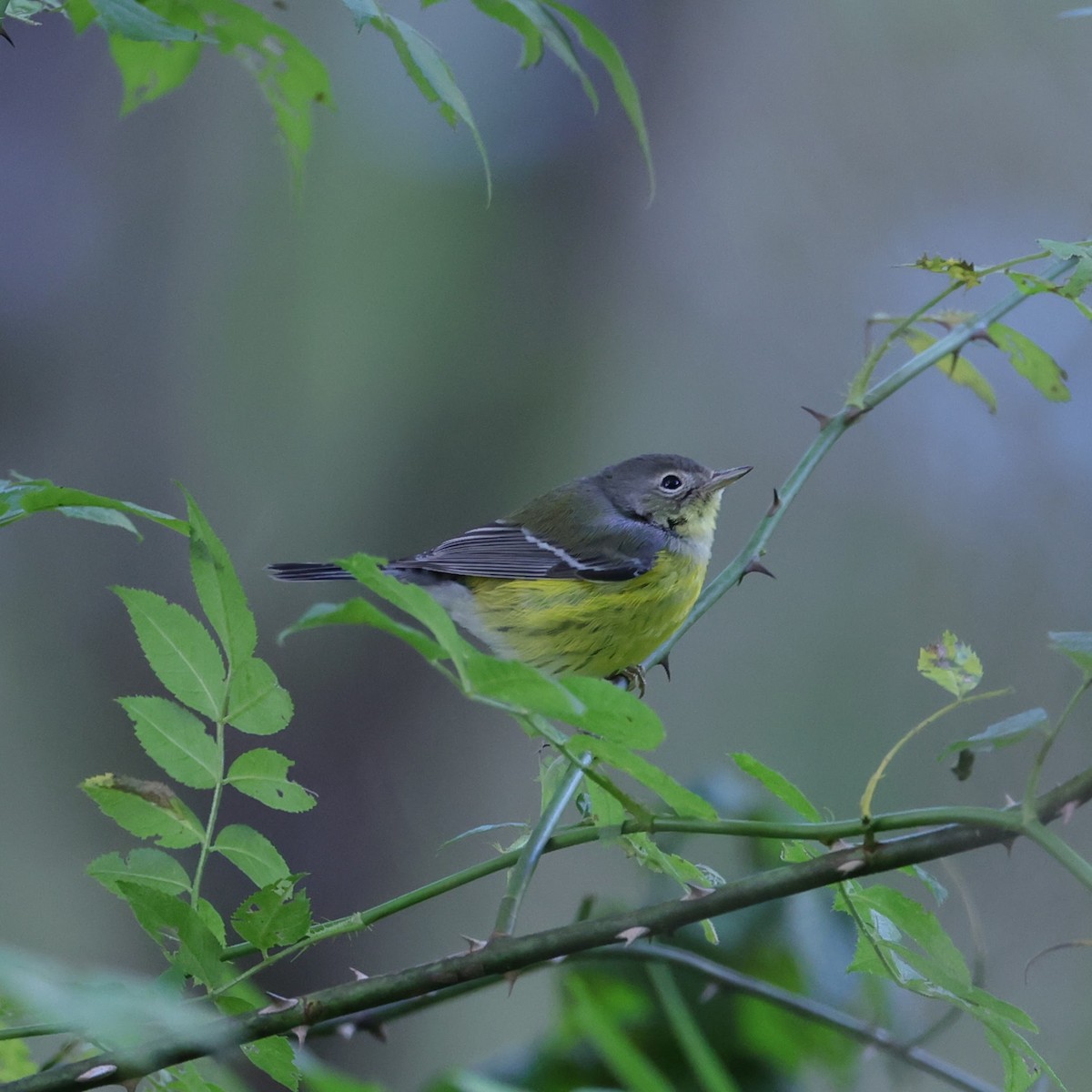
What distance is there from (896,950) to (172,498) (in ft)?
15.9

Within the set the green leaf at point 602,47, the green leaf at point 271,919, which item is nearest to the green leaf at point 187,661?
the green leaf at point 271,919

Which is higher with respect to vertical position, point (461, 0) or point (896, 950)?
point (461, 0)

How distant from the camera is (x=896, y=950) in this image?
849 mm

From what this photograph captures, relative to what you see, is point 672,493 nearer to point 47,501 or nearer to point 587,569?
point 587,569

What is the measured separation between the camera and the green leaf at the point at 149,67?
1205 mm

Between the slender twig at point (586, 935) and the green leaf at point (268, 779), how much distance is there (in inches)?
8.2

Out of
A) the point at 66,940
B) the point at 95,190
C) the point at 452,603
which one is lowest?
the point at 66,940

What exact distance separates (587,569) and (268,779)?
2549 mm

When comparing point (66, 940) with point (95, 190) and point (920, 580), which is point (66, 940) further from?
point (920, 580)

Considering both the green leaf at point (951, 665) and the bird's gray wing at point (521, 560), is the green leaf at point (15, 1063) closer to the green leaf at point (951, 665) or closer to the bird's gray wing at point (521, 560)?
the green leaf at point (951, 665)

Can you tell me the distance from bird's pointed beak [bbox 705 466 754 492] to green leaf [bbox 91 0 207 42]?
2591mm

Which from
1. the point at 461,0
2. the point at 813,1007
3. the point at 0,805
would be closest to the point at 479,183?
the point at 461,0

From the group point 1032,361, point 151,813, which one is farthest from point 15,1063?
point 1032,361

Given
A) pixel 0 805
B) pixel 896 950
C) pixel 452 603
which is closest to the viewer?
pixel 896 950
